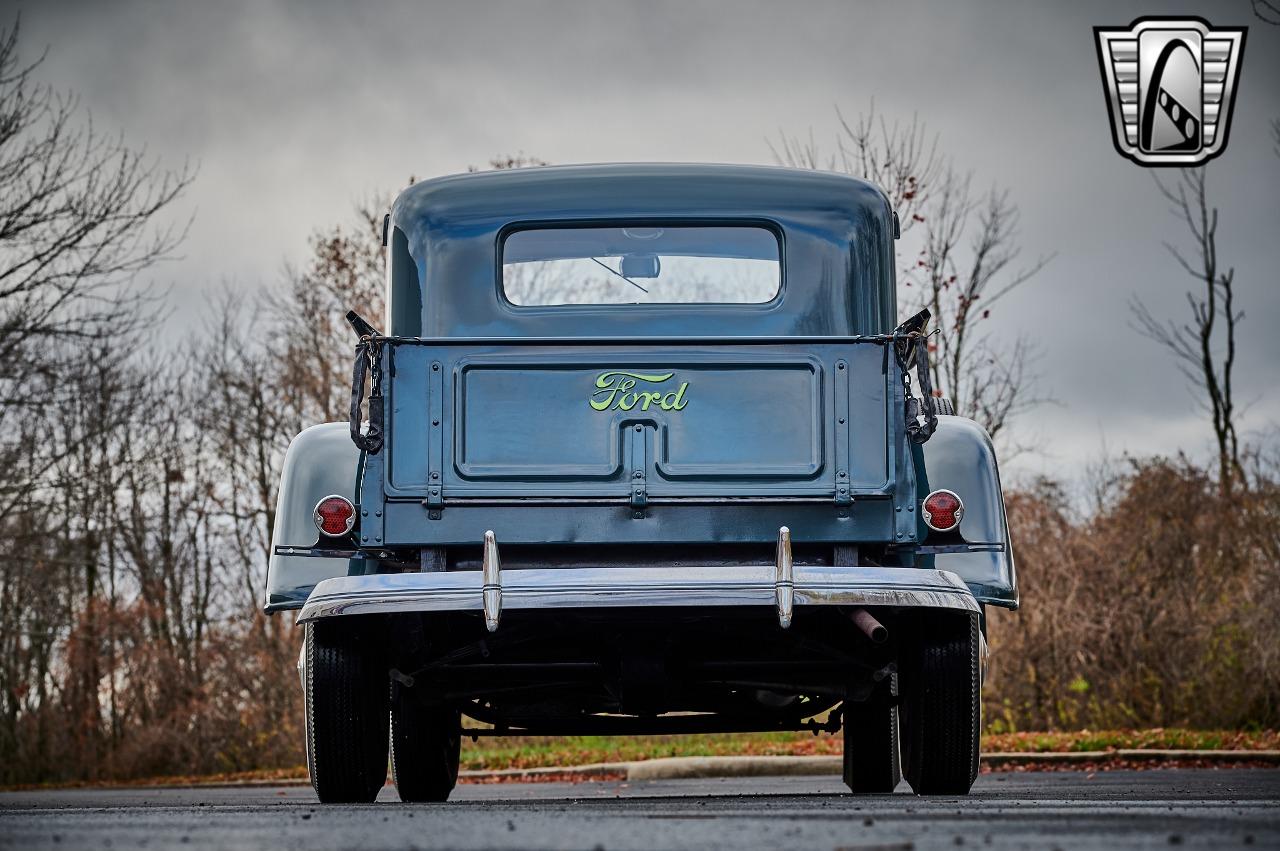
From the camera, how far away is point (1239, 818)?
3727 millimetres

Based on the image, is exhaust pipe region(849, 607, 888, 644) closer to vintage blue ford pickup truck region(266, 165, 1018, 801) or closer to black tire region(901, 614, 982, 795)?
vintage blue ford pickup truck region(266, 165, 1018, 801)

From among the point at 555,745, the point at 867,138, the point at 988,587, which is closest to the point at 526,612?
the point at 988,587

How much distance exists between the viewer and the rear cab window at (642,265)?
21.2ft

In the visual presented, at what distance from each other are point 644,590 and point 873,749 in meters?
2.71

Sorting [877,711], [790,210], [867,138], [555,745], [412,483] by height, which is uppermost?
Answer: [867,138]

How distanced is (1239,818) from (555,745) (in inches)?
637

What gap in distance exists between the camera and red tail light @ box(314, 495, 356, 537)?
5590 millimetres

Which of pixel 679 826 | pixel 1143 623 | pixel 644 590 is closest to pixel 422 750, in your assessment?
pixel 644 590

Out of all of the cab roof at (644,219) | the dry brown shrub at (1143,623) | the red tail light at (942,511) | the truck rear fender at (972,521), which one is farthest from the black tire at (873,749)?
the dry brown shrub at (1143,623)

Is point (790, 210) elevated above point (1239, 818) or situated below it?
above

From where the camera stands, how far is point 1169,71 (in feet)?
38.5

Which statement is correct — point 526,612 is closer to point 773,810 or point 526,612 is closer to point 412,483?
point 412,483

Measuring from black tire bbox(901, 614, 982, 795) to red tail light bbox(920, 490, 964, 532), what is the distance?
331 mm

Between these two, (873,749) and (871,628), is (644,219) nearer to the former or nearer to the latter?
(871,628)
